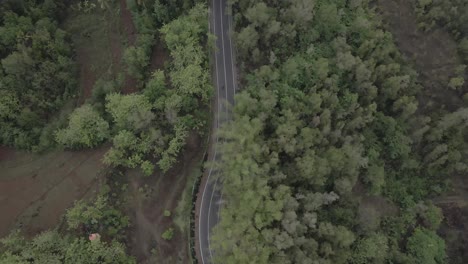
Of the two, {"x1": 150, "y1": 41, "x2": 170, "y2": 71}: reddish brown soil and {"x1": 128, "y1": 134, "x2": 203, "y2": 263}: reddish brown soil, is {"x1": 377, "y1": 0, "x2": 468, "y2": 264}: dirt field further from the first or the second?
{"x1": 128, "y1": 134, "x2": 203, "y2": 263}: reddish brown soil

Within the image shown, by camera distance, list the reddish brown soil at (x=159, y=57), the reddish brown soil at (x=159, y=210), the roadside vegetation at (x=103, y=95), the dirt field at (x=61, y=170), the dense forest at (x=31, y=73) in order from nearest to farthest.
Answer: the roadside vegetation at (x=103, y=95) → the reddish brown soil at (x=159, y=210) → the dirt field at (x=61, y=170) → the dense forest at (x=31, y=73) → the reddish brown soil at (x=159, y=57)

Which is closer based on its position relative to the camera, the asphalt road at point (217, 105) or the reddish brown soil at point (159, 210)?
the reddish brown soil at point (159, 210)

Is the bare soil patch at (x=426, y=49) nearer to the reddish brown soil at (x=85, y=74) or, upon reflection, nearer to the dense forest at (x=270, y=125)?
the dense forest at (x=270, y=125)

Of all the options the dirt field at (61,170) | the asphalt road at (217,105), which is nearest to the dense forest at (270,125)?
the dirt field at (61,170)

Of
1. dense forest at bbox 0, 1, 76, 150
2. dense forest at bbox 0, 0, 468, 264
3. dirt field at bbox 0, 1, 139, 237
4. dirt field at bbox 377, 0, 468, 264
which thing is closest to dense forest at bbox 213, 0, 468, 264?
dense forest at bbox 0, 0, 468, 264

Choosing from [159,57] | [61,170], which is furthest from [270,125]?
[61,170]

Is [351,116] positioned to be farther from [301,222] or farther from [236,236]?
[236,236]
